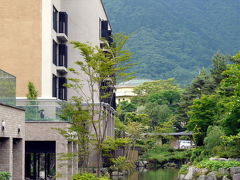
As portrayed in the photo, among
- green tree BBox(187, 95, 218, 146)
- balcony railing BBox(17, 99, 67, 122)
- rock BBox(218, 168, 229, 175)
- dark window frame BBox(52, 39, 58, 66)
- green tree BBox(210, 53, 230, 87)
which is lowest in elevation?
rock BBox(218, 168, 229, 175)

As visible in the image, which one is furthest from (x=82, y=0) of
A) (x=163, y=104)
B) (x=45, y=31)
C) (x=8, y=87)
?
(x=163, y=104)

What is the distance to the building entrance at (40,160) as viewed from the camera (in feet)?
105

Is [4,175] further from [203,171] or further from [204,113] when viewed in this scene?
[204,113]

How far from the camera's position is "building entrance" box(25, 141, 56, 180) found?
32.0 metres

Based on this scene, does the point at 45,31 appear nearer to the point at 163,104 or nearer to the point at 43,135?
the point at 43,135

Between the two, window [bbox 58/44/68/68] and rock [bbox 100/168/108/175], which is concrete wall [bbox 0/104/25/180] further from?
window [bbox 58/44/68/68]

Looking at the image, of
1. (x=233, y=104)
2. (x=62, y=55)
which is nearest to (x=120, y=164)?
(x=233, y=104)

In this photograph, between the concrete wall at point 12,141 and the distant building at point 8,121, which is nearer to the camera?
the distant building at point 8,121

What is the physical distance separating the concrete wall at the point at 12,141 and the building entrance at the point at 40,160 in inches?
270

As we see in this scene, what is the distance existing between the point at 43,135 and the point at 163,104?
69.4 meters

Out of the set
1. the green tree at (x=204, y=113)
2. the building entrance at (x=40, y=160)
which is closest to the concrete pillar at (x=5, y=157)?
the building entrance at (x=40, y=160)

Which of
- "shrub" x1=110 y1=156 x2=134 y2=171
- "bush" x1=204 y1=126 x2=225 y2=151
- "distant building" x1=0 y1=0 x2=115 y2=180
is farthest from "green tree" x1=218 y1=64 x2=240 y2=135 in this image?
"distant building" x1=0 y1=0 x2=115 y2=180

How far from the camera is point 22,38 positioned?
132ft

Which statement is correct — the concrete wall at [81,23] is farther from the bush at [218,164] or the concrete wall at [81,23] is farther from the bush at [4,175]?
the bush at [4,175]
